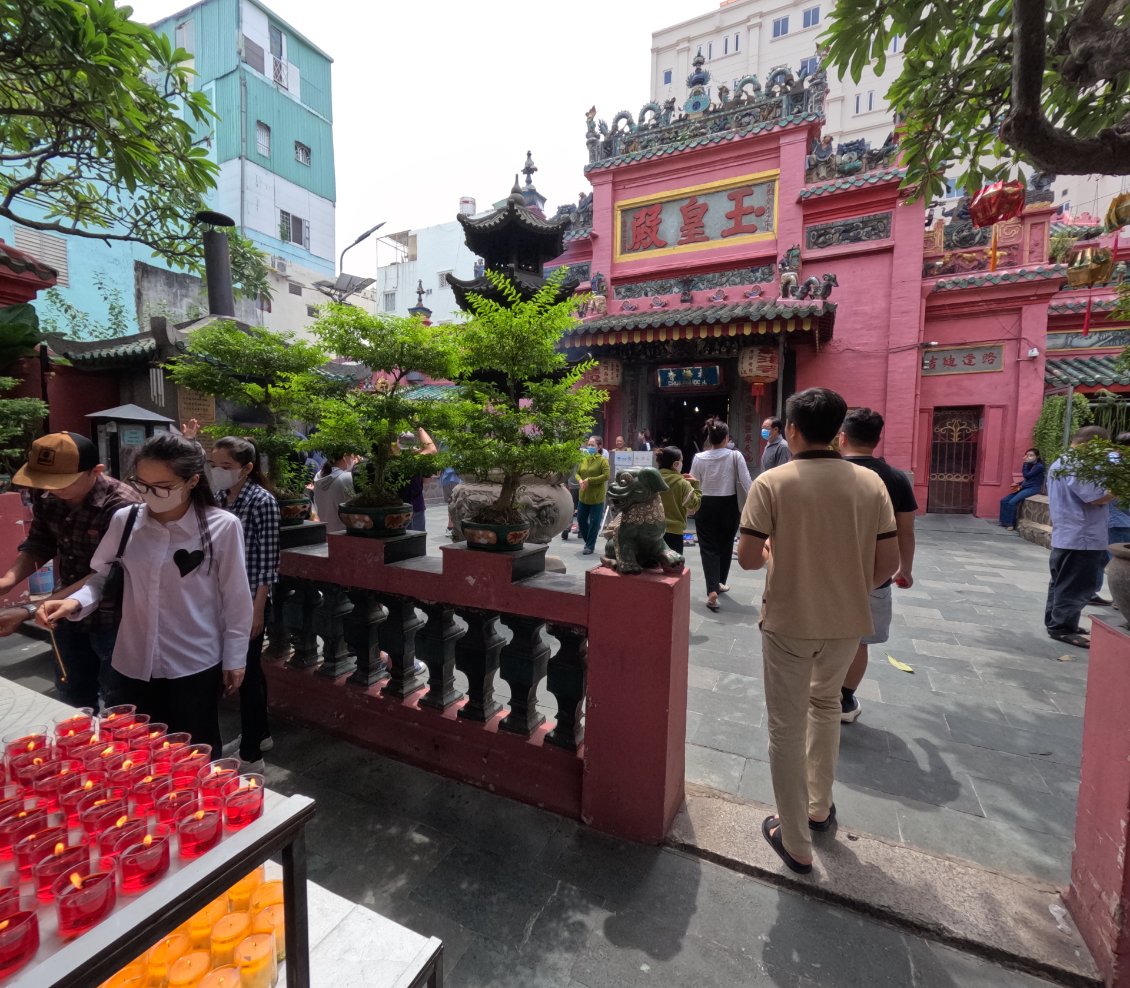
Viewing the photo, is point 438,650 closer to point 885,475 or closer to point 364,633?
point 364,633

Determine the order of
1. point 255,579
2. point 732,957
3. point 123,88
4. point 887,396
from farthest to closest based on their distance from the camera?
Answer: 1. point 887,396
2. point 123,88
3. point 255,579
4. point 732,957

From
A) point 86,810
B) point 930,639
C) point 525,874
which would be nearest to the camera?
point 86,810

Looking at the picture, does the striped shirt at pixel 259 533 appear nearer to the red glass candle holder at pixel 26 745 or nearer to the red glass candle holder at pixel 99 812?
the red glass candle holder at pixel 26 745

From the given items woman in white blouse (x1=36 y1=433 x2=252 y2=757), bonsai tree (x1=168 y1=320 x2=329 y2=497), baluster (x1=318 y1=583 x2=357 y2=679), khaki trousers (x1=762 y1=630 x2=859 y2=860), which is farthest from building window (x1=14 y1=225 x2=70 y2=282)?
khaki trousers (x1=762 y1=630 x2=859 y2=860)

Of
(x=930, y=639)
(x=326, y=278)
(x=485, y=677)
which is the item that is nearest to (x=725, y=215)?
(x=930, y=639)

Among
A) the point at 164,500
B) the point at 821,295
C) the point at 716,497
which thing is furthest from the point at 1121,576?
the point at 821,295

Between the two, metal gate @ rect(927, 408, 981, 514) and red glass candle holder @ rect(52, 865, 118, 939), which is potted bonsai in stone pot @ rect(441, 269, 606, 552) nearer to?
red glass candle holder @ rect(52, 865, 118, 939)

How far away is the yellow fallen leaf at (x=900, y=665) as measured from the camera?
4111 millimetres

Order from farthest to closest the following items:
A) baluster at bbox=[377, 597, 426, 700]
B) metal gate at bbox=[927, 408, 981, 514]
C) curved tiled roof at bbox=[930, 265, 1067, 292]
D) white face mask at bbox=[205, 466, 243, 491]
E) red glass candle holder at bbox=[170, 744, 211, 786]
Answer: metal gate at bbox=[927, 408, 981, 514], curved tiled roof at bbox=[930, 265, 1067, 292], white face mask at bbox=[205, 466, 243, 491], baluster at bbox=[377, 597, 426, 700], red glass candle holder at bbox=[170, 744, 211, 786]

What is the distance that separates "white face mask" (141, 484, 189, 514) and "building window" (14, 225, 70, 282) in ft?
58.5

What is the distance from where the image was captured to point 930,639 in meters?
4.75

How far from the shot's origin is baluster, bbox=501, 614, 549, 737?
2518mm

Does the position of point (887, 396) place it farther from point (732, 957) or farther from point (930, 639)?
point (732, 957)

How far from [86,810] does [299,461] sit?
304 cm
